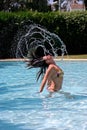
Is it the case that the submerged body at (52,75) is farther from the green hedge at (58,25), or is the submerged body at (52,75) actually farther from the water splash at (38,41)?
the green hedge at (58,25)

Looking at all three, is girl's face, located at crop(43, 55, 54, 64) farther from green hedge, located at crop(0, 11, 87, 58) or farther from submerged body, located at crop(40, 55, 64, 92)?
green hedge, located at crop(0, 11, 87, 58)

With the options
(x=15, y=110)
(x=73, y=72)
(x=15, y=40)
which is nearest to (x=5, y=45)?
(x=15, y=40)

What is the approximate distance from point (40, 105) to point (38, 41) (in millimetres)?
15470

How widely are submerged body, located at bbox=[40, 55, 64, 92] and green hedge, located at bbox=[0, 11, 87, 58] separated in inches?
575

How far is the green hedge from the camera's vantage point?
24.9 meters

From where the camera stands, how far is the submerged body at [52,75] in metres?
10.1

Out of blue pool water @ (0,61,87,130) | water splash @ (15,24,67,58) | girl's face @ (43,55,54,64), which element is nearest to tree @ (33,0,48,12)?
water splash @ (15,24,67,58)

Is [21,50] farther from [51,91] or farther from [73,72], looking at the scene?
[51,91]

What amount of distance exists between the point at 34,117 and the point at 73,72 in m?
8.67

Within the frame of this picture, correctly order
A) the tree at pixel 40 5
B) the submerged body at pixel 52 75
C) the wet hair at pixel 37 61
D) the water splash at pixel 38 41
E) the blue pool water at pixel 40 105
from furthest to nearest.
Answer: the tree at pixel 40 5 → the water splash at pixel 38 41 → the wet hair at pixel 37 61 → the submerged body at pixel 52 75 → the blue pool water at pixel 40 105

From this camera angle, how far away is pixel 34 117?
27.9ft

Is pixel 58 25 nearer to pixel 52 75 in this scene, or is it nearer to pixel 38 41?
pixel 38 41

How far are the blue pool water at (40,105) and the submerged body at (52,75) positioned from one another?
0.25m

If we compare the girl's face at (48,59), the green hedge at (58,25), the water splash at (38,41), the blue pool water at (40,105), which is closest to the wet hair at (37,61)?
the girl's face at (48,59)
